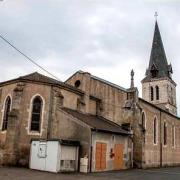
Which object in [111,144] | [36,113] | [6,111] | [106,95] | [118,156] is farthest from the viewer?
[106,95]

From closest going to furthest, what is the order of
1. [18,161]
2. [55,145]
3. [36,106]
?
[55,145]
[18,161]
[36,106]

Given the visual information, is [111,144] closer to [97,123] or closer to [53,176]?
[97,123]

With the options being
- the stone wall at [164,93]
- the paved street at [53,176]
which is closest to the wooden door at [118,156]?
the paved street at [53,176]

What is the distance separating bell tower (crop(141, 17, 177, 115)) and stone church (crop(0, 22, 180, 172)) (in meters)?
28.5

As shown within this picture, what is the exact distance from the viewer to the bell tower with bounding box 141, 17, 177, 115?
64.3 meters

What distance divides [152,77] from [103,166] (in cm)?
4477

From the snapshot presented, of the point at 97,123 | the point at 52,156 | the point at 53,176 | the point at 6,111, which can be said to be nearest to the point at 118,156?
the point at 97,123

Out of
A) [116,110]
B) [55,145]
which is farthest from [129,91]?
[55,145]

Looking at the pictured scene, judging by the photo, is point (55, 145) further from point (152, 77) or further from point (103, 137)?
point (152, 77)

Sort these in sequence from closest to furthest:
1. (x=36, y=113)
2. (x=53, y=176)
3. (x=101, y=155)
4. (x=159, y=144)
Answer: (x=53, y=176) < (x=101, y=155) < (x=36, y=113) < (x=159, y=144)

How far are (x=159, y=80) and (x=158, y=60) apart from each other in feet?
14.1

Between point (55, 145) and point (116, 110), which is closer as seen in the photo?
point (55, 145)

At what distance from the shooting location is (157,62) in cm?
6525

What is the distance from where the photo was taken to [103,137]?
24.6m
